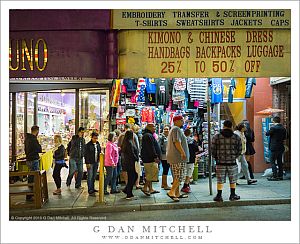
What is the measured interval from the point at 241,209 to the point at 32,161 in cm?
463

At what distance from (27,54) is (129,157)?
365 centimetres

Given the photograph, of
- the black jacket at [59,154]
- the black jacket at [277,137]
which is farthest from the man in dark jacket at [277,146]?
the black jacket at [59,154]

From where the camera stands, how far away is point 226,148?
27.7 feet

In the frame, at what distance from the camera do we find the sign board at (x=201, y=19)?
6.11 m

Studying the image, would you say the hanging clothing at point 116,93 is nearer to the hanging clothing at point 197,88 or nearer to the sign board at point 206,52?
the hanging clothing at point 197,88

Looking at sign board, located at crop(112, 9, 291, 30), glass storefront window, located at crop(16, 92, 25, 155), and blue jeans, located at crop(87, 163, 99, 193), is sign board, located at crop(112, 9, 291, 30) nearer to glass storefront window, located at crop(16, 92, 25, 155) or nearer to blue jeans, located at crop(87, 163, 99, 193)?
blue jeans, located at crop(87, 163, 99, 193)

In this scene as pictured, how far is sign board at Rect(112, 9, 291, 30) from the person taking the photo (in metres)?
6.11

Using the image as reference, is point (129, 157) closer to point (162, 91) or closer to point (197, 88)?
point (162, 91)

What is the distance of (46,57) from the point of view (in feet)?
21.0

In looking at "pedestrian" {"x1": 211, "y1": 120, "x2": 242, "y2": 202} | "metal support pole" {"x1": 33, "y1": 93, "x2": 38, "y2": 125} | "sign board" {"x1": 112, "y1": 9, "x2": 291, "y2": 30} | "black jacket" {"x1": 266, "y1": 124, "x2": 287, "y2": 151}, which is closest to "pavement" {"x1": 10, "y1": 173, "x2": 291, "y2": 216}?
"pedestrian" {"x1": 211, "y1": 120, "x2": 242, "y2": 202}

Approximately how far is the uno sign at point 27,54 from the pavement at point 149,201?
9.97ft

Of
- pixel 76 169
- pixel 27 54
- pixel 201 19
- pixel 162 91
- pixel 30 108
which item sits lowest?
pixel 76 169

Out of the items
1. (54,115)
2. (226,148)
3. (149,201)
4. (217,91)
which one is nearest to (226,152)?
(226,148)

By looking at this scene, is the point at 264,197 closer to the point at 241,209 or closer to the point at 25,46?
the point at 241,209
